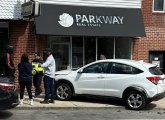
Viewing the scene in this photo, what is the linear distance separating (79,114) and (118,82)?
2.05 m

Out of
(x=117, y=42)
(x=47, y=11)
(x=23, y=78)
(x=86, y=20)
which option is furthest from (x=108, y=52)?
(x=23, y=78)

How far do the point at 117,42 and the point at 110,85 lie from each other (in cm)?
494

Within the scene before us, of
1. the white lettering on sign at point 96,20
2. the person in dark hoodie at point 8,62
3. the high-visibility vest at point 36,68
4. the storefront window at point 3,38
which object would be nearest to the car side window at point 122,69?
the high-visibility vest at point 36,68

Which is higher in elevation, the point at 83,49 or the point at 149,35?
the point at 149,35

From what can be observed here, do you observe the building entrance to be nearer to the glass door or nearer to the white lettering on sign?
the glass door

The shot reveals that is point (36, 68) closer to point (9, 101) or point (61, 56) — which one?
point (61, 56)

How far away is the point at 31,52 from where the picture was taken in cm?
1753

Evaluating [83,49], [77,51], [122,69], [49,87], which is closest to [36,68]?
[49,87]

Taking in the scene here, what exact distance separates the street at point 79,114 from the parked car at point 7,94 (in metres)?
0.51

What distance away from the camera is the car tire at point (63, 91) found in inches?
604

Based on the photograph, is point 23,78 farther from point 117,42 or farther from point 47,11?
point 117,42

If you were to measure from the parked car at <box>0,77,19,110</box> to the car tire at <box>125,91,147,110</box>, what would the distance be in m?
4.16

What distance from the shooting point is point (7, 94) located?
1152cm

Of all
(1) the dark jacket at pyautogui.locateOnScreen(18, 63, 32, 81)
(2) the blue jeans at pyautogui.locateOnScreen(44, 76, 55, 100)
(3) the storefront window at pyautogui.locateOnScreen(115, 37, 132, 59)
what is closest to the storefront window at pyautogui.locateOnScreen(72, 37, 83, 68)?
(3) the storefront window at pyautogui.locateOnScreen(115, 37, 132, 59)
